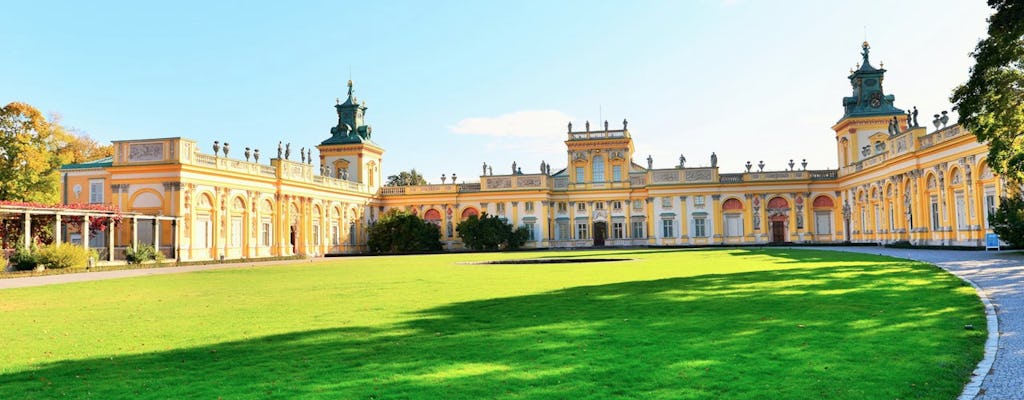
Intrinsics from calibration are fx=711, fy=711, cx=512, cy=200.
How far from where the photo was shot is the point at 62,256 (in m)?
29.6

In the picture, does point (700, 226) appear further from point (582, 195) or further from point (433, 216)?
point (433, 216)

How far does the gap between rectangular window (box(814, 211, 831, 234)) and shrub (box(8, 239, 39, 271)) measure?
5415 cm

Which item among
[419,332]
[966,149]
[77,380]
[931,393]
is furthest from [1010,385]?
[966,149]

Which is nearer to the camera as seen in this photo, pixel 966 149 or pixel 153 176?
pixel 966 149

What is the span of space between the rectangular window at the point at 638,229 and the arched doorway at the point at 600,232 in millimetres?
2472

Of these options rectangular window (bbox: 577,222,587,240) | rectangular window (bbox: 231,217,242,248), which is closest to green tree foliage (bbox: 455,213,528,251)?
rectangular window (bbox: 577,222,587,240)

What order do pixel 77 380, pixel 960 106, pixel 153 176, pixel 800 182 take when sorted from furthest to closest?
1. pixel 800 182
2. pixel 153 176
3. pixel 960 106
4. pixel 77 380

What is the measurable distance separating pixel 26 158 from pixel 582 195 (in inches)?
1636

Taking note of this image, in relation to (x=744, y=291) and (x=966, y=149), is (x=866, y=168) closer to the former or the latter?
(x=966, y=149)

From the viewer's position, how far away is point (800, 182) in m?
59.8

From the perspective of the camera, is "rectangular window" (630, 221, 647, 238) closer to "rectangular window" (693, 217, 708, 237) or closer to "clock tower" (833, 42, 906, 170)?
"rectangular window" (693, 217, 708, 237)

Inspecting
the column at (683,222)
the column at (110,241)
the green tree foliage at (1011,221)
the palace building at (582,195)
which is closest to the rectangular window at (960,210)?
the palace building at (582,195)

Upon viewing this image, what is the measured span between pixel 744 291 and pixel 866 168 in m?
42.3

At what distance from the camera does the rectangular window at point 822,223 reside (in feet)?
195
